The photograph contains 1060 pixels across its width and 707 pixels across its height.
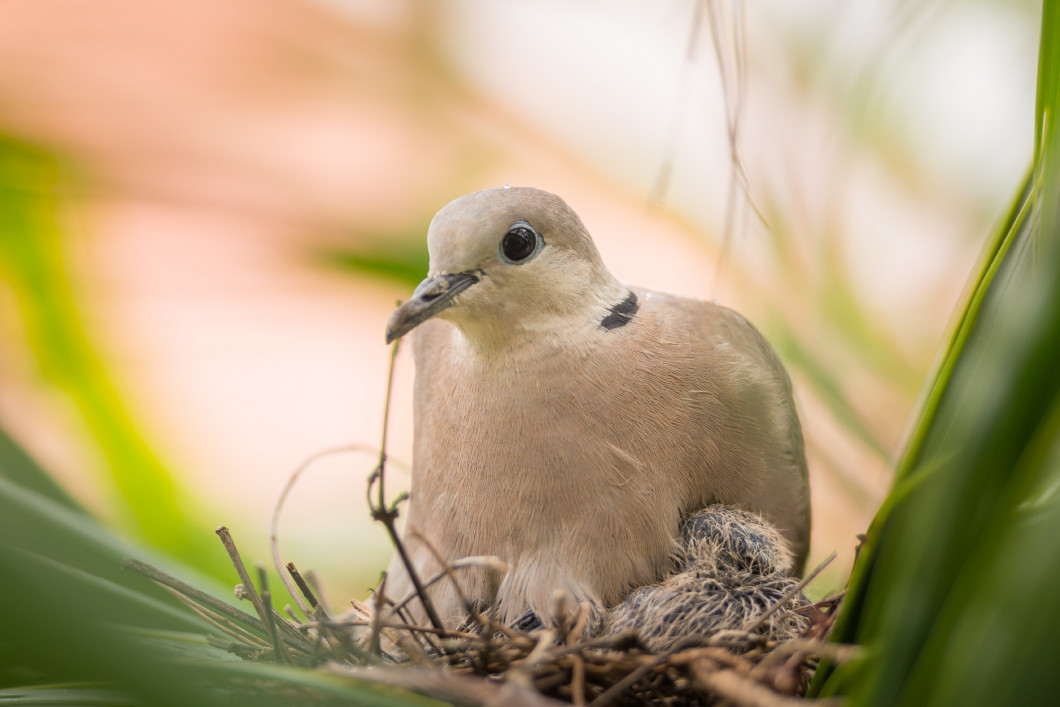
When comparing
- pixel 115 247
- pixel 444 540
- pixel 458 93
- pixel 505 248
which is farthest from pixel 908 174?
pixel 115 247

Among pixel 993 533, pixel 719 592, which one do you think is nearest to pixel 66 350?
pixel 719 592

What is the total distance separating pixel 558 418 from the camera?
1255mm

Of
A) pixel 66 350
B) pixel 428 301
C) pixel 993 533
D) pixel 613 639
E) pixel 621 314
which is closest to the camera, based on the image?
pixel 993 533

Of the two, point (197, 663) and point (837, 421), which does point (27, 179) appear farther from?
point (837, 421)

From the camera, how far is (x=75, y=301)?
1.93m

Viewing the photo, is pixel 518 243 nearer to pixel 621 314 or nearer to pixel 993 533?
pixel 621 314

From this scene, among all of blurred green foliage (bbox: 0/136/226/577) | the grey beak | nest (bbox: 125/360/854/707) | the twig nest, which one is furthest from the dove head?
blurred green foliage (bbox: 0/136/226/577)

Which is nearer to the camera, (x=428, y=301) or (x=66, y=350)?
(x=428, y=301)

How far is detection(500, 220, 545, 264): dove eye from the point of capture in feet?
4.15

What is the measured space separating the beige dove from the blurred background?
2.05 ft

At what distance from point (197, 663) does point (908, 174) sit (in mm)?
2070

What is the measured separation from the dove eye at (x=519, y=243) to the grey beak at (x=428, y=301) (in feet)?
0.21

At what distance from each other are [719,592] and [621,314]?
0.46 metres

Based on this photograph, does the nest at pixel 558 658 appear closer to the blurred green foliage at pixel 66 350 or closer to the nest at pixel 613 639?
the nest at pixel 613 639
